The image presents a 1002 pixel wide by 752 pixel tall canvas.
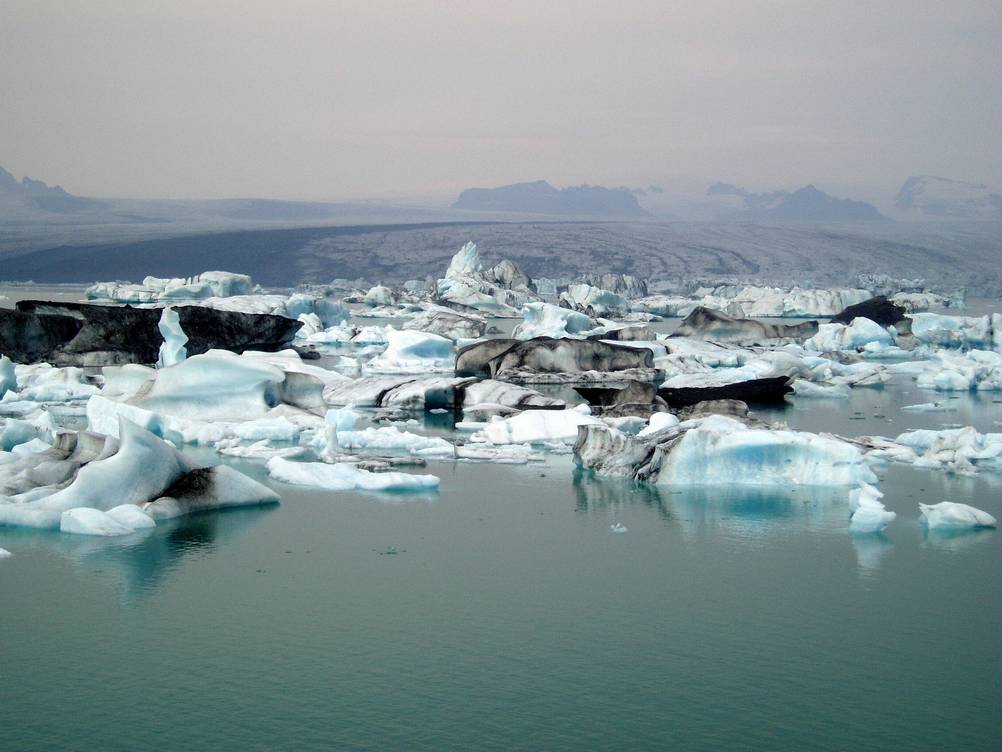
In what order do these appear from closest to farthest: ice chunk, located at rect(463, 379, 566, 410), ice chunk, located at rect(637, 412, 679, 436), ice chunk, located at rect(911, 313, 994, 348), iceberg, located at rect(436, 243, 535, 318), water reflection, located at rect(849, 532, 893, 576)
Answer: water reflection, located at rect(849, 532, 893, 576) < ice chunk, located at rect(637, 412, 679, 436) < ice chunk, located at rect(463, 379, 566, 410) < ice chunk, located at rect(911, 313, 994, 348) < iceberg, located at rect(436, 243, 535, 318)

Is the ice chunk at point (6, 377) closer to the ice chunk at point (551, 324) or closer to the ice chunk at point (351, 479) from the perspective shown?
the ice chunk at point (351, 479)

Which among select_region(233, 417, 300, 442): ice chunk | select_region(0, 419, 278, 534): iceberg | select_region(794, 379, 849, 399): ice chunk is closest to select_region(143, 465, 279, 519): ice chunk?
select_region(0, 419, 278, 534): iceberg

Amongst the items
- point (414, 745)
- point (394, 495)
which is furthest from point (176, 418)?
point (414, 745)

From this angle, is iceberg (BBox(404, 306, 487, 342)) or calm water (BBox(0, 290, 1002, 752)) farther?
iceberg (BBox(404, 306, 487, 342))

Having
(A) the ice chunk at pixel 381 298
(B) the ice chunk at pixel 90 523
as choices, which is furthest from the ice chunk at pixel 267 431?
(A) the ice chunk at pixel 381 298

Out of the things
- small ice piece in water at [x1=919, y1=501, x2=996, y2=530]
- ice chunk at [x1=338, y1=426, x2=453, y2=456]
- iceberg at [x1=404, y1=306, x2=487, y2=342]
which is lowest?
iceberg at [x1=404, y1=306, x2=487, y2=342]

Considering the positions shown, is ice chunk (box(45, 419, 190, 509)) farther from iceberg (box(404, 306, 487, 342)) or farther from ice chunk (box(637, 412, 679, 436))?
iceberg (box(404, 306, 487, 342))

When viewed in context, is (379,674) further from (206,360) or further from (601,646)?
(206,360)
